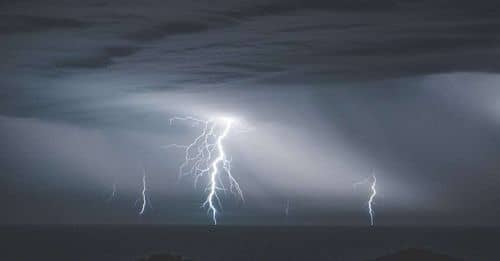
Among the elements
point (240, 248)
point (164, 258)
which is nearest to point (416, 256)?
point (164, 258)

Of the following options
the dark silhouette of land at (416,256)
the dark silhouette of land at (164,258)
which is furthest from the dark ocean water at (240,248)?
the dark silhouette of land at (416,256)

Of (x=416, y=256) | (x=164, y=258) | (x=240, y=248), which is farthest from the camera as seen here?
(x=240, y=248)

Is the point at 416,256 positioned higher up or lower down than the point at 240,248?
lower down

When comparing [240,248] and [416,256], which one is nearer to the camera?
[416,256]

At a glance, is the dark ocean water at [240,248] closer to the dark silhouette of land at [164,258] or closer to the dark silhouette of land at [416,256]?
the dark silhouette of land at [164,258]

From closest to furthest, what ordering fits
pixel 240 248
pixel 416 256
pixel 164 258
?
pixel 416 256
pixel 164 258
pixel 240 248

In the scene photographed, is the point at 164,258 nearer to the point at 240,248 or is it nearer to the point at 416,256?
the point at 416,256

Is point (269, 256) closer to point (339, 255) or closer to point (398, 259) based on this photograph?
point (339, 255)

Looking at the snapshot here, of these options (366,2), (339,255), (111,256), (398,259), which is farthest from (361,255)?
(366,2)

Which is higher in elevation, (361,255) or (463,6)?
(463,6)

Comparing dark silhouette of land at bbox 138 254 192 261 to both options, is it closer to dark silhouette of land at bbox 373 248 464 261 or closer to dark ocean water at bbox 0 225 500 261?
dark silhouette of land at bbox 373 248 464 261

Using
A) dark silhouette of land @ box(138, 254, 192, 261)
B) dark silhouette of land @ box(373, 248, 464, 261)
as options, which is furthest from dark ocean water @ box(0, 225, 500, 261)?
dark silhouette of land @ box(373, 248, 464, 261)
